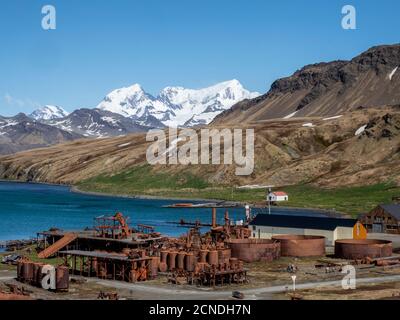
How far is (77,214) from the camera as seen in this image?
6063 inches

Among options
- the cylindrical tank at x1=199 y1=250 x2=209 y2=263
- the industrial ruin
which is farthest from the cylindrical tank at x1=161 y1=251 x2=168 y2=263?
the cylindrical tank at x1=199 y1=250 x2=209 y2=263

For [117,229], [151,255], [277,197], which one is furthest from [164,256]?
[277,197]

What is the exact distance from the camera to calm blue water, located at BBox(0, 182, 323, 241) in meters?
127

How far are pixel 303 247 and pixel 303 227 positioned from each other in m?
11.1

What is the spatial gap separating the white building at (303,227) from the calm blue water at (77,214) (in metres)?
19.4

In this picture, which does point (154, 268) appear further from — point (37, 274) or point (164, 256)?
point (37, 274)

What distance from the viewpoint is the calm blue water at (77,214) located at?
127 meters

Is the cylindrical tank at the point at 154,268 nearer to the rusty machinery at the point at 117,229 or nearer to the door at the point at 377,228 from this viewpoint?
the rusty machinery at the point at 117,229

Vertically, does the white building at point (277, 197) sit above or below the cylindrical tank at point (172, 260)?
above

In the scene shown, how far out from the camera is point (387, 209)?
113 meters

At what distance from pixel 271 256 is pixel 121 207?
97380 mm

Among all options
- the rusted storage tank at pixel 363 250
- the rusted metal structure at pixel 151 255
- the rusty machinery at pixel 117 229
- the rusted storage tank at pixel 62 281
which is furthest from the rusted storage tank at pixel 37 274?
the rusted storage tank at pixel 363 250
